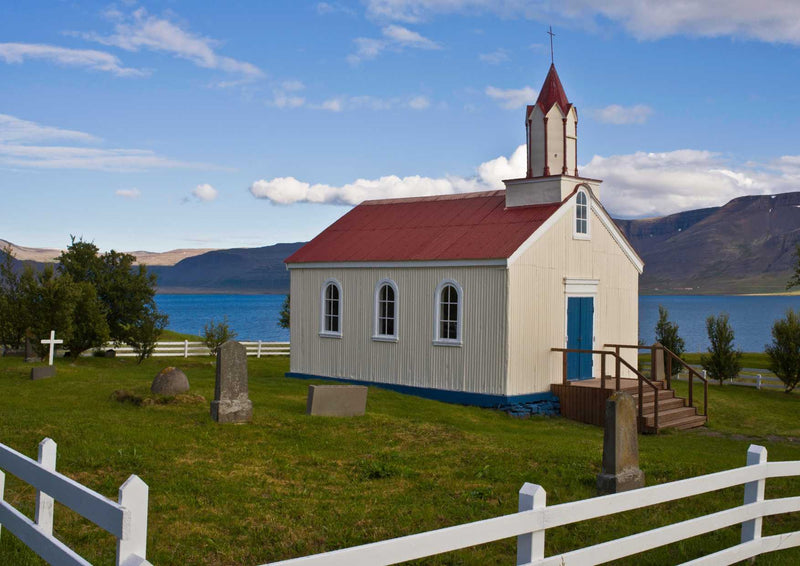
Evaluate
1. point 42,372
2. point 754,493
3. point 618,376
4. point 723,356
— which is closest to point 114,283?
point 42,372

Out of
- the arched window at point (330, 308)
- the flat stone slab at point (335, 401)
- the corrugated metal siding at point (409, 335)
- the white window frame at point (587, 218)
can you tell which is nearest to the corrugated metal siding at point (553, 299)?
the white window frame at point (587, 218)

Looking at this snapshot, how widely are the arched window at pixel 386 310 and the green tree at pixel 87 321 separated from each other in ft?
44.5

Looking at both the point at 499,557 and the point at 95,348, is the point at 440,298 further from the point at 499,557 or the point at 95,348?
the point at 95,348

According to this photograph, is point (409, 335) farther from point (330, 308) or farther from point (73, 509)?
point (73, 509)

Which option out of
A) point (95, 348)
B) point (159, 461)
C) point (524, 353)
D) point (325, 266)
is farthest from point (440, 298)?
point (95, 348)

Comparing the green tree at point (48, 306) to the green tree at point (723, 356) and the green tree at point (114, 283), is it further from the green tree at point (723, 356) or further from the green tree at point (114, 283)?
the green tree at point (723, 356)

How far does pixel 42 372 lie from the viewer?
22656 millimetres

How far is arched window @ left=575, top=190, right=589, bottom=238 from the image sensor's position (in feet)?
78.3

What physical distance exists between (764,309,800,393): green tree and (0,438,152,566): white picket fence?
2977cm

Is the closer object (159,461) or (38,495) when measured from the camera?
(38,495)

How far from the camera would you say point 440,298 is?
22.8 meters

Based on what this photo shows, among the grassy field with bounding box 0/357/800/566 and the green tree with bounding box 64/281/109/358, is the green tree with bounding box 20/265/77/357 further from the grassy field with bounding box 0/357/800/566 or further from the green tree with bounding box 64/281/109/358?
the grassy field with bounding box 0/357/800/566

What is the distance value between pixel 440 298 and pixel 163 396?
9097mm

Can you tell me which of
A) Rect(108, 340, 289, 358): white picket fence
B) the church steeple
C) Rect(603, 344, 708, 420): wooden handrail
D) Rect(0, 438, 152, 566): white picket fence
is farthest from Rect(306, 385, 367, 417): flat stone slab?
Rect(108, 340, 289, 358): white picket fence
